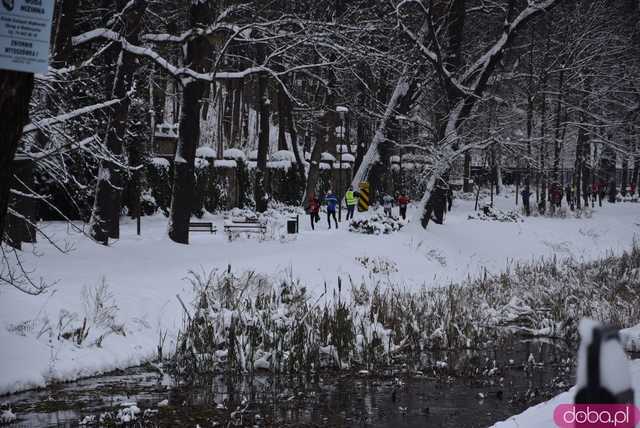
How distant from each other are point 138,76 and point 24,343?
43.0 feet

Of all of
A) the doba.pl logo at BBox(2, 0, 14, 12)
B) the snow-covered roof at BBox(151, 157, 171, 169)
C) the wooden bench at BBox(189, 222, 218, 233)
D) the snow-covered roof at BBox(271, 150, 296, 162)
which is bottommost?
the wooden bench at BBox(189, 222, 218, 233)

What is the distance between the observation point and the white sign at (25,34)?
4285mm

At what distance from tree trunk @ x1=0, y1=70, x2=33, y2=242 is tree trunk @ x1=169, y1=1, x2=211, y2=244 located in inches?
507

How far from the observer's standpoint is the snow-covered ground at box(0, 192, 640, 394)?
31.4 ft

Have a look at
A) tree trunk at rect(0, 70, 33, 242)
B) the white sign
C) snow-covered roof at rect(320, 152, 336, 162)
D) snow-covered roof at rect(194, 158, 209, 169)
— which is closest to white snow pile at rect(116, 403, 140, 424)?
tree trunk at rect(0, 70, 33, 242)

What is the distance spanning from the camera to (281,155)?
33812mm

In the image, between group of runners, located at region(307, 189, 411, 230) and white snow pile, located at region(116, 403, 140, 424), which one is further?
group of runners, located at region(307, 189, 411, 230)

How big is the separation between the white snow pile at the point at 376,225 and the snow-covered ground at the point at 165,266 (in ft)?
1.57

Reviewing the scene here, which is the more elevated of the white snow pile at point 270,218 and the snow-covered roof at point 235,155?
the snow-covered roof at point 235,155

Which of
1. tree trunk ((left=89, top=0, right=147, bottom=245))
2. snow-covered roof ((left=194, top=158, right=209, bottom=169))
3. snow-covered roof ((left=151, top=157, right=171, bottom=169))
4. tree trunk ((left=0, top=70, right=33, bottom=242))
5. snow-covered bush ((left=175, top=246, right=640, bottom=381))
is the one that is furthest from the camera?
snow-covered roof ((left=194, top=158, right=209, bottom=169))

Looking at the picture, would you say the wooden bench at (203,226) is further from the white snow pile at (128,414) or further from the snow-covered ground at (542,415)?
the snow-covered ground at (542,415)

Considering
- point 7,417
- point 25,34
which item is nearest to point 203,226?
point 7,417

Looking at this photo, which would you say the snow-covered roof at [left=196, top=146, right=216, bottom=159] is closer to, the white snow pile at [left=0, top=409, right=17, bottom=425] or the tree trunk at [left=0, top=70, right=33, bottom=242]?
the white snow pile at [left=0, top=409, right=17, bottom=425]

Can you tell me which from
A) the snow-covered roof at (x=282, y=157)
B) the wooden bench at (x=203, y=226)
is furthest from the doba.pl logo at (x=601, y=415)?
the snow-covered roof at (x=282, y=157)
